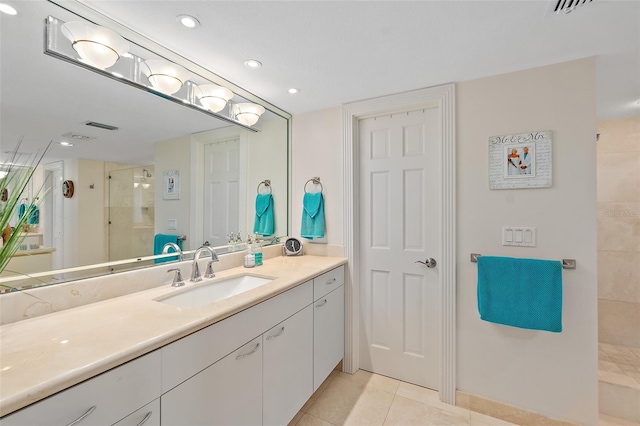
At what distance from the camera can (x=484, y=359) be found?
1832mm

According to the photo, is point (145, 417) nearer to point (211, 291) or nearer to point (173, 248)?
point (211, 291)

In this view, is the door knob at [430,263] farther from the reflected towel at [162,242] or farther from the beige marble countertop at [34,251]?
the beige marble countertop at [34,251]

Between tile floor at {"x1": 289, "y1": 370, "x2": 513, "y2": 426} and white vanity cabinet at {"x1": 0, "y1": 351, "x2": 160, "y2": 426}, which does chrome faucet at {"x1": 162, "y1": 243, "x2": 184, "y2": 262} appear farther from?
tile floor at {"x1": 289, "y1": 370, "x2": 513, "y2": 426}

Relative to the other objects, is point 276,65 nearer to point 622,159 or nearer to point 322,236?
point 322,236

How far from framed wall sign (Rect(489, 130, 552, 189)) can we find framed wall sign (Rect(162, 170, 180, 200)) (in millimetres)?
2014

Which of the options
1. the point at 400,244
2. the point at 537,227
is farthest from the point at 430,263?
the point at 537,227

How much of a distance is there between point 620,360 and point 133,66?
3869 mm

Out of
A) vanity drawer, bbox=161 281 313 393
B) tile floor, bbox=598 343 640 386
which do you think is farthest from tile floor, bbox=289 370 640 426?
vanity drawer, bbox=161 281 313 393

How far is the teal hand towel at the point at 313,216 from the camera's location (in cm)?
235

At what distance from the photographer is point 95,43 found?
1228 mm

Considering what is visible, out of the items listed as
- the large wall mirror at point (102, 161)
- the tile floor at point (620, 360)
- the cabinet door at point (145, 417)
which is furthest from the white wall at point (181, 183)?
the tile floor at point (620, 360)

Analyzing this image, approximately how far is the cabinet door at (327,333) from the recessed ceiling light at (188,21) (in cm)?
167

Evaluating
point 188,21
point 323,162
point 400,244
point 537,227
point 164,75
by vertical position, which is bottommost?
point 400,244

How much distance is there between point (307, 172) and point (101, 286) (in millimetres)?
1657
